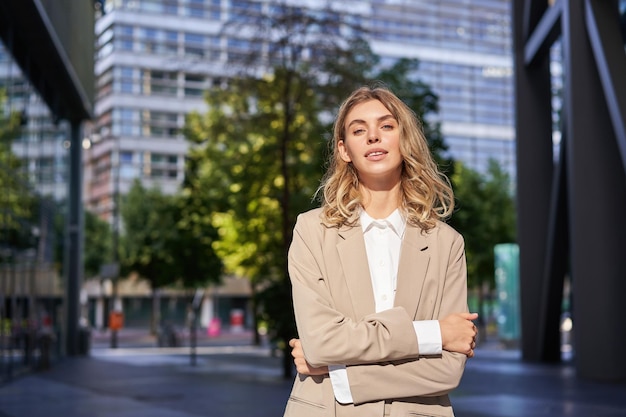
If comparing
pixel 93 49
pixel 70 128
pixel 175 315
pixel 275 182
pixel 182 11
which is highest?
pixel 182 11

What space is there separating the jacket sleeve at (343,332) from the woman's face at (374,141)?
326 millimetres

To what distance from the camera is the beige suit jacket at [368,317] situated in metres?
2.39

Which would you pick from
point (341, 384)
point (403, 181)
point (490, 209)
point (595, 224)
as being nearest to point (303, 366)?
point (341, 384)

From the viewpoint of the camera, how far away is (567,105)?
59.3 feet

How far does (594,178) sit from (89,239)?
48.0 meters

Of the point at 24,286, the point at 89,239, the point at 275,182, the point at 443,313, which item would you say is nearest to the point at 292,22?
the point at 275,182

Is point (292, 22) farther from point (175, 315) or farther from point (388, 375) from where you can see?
point (175, 315)

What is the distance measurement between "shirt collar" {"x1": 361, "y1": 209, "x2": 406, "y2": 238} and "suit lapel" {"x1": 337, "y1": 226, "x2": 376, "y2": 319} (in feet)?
0.31

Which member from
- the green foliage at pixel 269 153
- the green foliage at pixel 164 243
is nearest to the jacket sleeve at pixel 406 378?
the green foliage at pixel 269 153

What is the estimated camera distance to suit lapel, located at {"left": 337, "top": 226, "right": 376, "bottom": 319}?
2.51 metres

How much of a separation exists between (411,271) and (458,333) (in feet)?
0.67

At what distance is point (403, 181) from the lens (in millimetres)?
2672

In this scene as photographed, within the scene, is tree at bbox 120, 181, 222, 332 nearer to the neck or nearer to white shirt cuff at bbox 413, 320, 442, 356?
the neck

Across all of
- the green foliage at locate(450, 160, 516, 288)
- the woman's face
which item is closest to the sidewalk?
the woman's face
